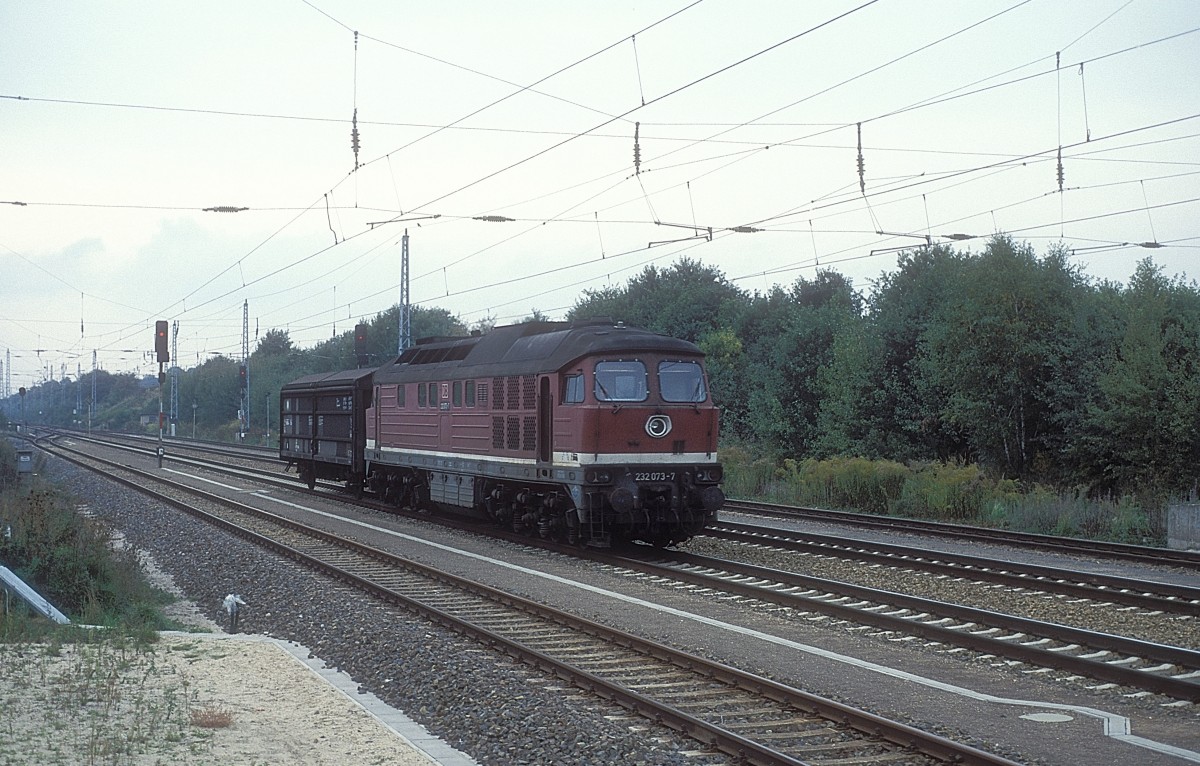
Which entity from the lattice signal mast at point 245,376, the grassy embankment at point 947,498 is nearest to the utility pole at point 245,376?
the lattice signal mast at point 245,376

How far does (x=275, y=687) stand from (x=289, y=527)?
13.9 m

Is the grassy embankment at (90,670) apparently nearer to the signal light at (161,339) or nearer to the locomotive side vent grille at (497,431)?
the locomotive side vent grille at (497,431)

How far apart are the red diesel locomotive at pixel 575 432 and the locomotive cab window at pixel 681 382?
0.02m

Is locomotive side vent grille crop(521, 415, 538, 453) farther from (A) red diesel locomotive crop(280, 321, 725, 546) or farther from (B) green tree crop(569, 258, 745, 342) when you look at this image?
(B) green tree crop(569, 258, 745, 342)

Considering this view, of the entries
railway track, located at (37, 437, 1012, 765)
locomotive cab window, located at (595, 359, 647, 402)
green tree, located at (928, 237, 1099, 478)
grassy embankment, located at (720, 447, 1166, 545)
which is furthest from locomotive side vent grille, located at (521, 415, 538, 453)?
green tree, located at (928, 237, 1099, 478)

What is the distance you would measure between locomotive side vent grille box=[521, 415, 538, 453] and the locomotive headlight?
2103 mm

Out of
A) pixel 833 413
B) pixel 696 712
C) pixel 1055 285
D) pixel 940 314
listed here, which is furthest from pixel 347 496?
pixel 696 712

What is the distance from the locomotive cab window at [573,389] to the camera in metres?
18.1

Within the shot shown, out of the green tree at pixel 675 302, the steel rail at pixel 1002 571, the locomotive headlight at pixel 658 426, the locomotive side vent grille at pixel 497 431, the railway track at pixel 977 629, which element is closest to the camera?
the railway track at pixel 977 629

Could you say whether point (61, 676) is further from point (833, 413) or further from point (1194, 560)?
point (833, 413)

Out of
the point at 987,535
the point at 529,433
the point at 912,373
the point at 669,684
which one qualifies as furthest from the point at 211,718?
the point at 912,373

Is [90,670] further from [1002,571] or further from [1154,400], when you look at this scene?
[1154,400]

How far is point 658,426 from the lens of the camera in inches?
718

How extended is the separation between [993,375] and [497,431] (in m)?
14.9
